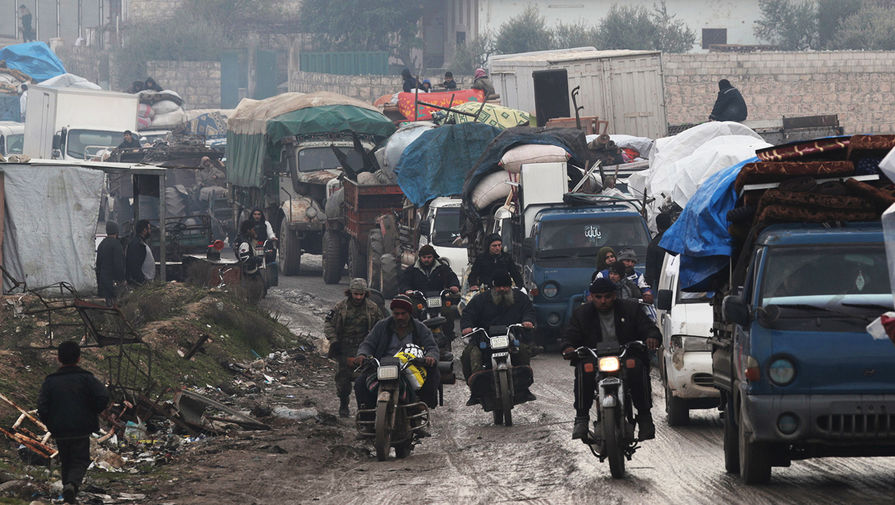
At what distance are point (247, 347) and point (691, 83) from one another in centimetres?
3330

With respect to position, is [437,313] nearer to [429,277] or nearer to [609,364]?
[429,277]

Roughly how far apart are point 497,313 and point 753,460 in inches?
206

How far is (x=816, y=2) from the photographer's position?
6047 centimetres

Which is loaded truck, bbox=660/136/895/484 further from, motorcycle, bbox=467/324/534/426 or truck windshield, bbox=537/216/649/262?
truck windshield, bbox=537/216/649/262

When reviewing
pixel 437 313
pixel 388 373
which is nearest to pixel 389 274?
pixel 437 313

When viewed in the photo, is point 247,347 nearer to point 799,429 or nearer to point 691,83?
point 799,429

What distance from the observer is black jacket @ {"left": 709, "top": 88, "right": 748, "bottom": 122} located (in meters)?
31.6

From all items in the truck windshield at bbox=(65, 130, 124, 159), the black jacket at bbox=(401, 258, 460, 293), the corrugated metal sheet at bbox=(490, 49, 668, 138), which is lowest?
the black jacket at bbox=(401, 258, 460, 293)

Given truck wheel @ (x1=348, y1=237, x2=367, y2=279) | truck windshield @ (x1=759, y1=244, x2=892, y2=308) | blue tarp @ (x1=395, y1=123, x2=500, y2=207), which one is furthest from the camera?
truck wheel @ (x1=348, y1=237, x2=367, y2=279)

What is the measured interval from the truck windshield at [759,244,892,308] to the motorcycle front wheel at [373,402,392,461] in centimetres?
367

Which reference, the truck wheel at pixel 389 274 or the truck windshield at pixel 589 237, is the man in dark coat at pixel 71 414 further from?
the truck wheel at pixel 389 274

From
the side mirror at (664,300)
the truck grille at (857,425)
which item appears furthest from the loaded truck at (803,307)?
the side mirror at (664,300)

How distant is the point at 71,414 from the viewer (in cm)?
920

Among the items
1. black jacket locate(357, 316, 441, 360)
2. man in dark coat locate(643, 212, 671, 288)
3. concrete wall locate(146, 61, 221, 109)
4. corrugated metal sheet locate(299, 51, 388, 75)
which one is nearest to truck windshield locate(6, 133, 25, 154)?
corrugated metal sheet locate(299, 51, 388, 75)
